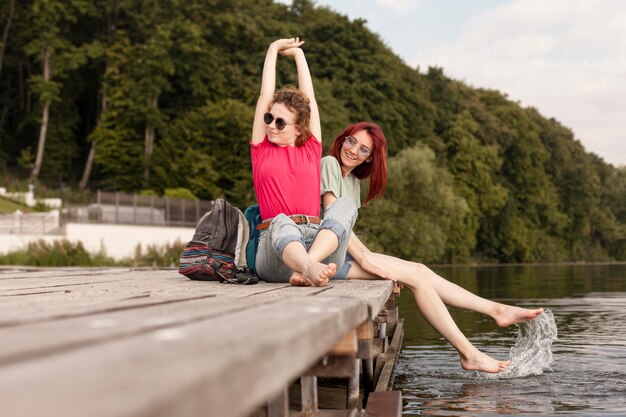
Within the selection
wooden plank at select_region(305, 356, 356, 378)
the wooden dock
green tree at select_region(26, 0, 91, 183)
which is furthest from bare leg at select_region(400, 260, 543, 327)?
green tree at select_region(26, 0, 91, 183)

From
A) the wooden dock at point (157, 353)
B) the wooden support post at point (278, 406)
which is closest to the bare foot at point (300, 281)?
the wooden support post at point (278, 406)

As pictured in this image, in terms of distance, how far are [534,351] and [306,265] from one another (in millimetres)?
2723

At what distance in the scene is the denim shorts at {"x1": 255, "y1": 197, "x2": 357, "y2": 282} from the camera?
4.63 m

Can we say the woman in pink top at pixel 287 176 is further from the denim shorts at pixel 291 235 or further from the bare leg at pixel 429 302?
the bare leg at pixel 429 302

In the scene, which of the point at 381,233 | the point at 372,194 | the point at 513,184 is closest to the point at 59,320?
the point at 372,194

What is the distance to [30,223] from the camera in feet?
96.1

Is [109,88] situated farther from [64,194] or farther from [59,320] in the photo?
[59,320]

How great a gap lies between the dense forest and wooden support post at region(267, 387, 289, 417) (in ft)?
114

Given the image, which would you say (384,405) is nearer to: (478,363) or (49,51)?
(478,363)

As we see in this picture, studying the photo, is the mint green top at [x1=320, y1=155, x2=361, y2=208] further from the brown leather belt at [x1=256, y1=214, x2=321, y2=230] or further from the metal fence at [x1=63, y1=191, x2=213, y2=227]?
the metal fence at [x1=63, y1=191, x2=213, y2=227]

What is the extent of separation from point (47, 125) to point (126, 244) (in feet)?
63.6

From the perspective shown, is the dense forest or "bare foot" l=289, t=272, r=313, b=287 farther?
the dense forest

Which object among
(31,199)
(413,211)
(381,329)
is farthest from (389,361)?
(413,211)

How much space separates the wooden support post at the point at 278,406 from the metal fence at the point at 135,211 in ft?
88.0
